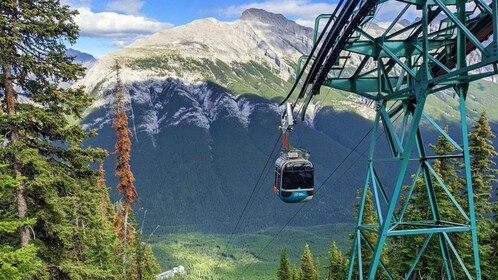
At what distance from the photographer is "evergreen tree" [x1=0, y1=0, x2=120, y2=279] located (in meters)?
13.3

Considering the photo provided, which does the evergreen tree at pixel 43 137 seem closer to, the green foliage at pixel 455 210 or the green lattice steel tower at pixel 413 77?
the green lattice steel tower at pixel 413 77

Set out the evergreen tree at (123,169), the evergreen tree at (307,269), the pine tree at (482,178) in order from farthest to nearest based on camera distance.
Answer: the evergreen tree at (307,269) < the evergreen tree at (123,169) < the pine tree at (482,178)

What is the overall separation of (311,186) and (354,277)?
22.6 meters

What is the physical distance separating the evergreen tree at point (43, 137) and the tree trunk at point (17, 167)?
0.02 metres

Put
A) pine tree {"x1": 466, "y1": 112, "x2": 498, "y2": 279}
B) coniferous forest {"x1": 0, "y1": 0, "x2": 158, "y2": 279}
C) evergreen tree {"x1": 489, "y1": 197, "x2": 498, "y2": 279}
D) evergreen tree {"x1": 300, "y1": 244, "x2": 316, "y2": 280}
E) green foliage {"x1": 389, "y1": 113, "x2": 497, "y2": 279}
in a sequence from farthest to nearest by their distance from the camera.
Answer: evergreen tree {"x1": 300, "y1": 244, "x2": 316, "y2": 280}, pine tree {"x1": 466, "y1": 112, "x2": 498, "y2": 279}, evergreen tree {"x1": 489, "y1": 197, "x2": 498, "y2": 279}, green foliage {"x1": 389, "y1": 113, "x2": 497, "y2": 279}, coniferous forest {"x1": 0, "y1": 0, "x2": 158, "y2": 279}

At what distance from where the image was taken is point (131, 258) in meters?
29.0

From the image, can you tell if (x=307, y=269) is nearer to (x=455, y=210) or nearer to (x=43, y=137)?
(x=455, y=210)

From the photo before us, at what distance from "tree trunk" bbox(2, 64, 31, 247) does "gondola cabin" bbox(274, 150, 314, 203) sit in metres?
11.2

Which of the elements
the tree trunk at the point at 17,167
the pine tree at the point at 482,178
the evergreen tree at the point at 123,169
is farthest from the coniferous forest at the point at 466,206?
the tree trunk at the point at 17,167

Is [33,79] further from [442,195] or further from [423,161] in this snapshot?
[442,195]

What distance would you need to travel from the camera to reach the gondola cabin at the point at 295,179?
20266 mm

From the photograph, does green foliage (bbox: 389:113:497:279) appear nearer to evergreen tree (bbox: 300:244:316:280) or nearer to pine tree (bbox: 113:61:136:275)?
pine tree (bbox: 113:61:136:275)

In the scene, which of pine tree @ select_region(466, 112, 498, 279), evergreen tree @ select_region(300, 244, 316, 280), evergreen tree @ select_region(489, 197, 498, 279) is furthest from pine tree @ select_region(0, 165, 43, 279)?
evergreen tree @ select_region(300, 244, 316, 280)

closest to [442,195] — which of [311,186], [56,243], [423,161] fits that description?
[311,186]
